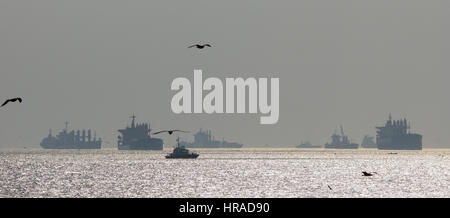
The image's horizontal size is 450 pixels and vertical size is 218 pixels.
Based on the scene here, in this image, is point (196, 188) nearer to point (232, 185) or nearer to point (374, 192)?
point (232, 185)

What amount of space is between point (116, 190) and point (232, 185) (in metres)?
22.7

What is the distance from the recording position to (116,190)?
130 meters
